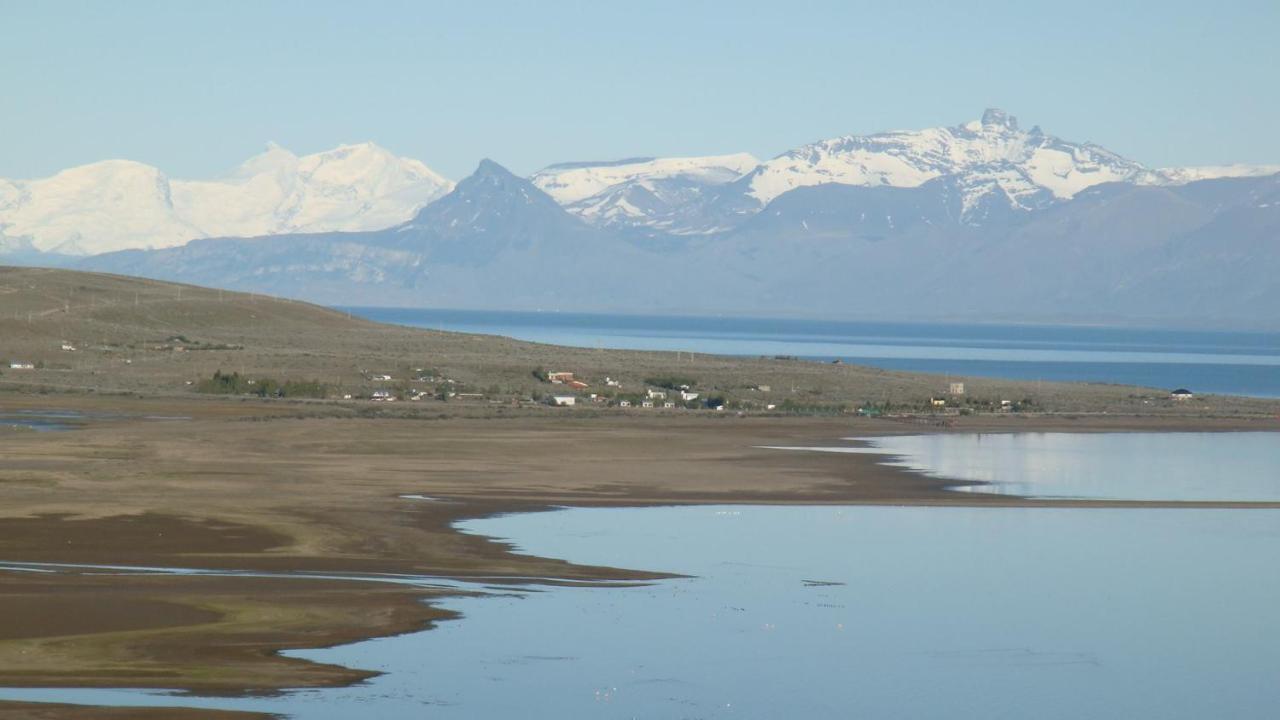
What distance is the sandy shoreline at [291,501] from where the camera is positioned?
30.6 meters

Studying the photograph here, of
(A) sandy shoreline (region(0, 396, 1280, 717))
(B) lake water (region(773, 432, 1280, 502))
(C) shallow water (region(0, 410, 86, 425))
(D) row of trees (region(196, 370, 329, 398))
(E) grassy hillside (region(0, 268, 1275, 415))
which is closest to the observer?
(A) sandy shoreline (region(0, 396, 1280, 717))

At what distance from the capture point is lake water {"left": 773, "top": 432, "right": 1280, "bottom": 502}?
6019 centimetres

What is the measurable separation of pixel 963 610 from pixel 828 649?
5.07 meters

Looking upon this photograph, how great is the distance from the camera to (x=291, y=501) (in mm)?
49156

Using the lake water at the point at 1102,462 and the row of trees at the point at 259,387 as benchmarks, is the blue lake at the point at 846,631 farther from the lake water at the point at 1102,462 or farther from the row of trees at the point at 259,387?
the row of trees at the point at 259,387

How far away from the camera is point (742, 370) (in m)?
129

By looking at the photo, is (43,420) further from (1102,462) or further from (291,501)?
(1102,462)

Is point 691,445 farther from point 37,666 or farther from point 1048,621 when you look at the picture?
point 37,666

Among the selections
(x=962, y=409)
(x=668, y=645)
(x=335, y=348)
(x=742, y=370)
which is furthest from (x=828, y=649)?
(x=335, y=348)

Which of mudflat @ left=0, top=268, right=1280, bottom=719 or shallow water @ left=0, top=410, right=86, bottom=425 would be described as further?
shallow water @ left=0, top=410, right=86, bottom=425

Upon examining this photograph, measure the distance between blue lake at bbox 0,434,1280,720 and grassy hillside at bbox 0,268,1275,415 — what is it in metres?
Result: 48.7

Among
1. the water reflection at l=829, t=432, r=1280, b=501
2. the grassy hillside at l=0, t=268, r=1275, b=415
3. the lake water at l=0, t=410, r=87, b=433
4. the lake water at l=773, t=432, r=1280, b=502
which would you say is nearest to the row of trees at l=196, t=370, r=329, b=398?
the grassy hillside at l=0, t=268, r=1275, b=415

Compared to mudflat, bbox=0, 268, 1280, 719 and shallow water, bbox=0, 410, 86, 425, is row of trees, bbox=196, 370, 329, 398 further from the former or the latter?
shallow water, bbox=0, 410, 86, 425

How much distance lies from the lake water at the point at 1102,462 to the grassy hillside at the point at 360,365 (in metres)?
16.8
